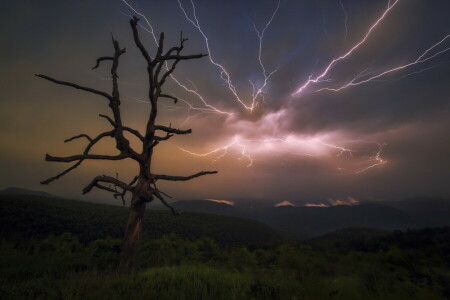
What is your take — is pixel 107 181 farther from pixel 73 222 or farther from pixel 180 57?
pixel 73 222

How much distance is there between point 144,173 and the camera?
649 cm

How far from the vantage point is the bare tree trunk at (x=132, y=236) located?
235 inches

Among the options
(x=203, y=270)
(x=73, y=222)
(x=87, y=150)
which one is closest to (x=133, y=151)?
(x=87, y=150)

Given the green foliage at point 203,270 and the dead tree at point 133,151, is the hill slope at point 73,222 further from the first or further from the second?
the dead tree at point 133,151

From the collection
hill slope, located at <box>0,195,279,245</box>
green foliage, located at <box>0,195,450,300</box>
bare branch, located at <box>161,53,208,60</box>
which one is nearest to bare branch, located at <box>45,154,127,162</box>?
green foliage, located at <box>0,195,450,300</box>

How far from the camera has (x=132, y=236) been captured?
6078 millimetres

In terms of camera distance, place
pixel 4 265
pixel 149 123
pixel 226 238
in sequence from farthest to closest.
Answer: pixel 226 238
pixel 4 265
pixel 149 123

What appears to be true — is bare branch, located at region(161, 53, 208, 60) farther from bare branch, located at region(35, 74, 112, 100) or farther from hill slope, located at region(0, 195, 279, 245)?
hill slope, located at region(0, 195, 279, 245)

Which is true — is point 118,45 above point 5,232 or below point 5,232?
above

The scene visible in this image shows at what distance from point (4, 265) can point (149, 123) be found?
25.7 feet

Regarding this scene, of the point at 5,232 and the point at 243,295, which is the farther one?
the point at 5,232

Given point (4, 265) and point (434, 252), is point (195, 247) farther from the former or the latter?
point (434, 252)

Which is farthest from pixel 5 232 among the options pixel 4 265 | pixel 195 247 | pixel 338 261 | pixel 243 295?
pixel 338 261

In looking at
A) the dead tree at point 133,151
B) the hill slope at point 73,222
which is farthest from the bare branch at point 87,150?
the hill slope at point 73,222
